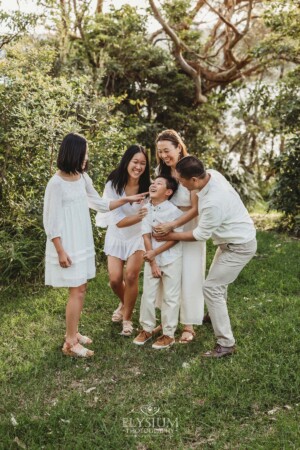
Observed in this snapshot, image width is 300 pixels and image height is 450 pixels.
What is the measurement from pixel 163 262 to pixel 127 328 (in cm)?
85

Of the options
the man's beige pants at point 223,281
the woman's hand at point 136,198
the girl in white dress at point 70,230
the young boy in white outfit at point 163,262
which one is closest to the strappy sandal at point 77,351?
the girl in white dress at point 70,230

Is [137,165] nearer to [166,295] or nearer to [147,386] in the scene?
[166,295]

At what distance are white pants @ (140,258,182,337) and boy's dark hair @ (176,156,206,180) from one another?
793 mm

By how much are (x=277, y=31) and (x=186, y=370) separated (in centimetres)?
711

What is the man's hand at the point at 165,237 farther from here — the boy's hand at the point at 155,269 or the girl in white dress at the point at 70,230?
the girl in white dress at the point at 70,230

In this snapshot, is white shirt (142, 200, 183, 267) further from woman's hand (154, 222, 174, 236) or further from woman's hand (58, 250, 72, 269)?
woman's hand (58, 250, 72, 269)

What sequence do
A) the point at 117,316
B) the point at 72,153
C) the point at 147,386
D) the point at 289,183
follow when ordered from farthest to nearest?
the point at 289,183
the point at 117,316
the point at 72,153
the point at 147,386

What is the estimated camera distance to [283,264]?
675cm

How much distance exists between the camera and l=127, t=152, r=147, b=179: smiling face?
4.44 meters

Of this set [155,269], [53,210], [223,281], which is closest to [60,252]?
[53,210]

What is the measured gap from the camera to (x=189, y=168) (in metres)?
3.87

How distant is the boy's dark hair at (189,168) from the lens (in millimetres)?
3865

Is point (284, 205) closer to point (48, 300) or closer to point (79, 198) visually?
point (48, 300)

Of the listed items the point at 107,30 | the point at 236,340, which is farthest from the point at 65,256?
the point at 107,30
